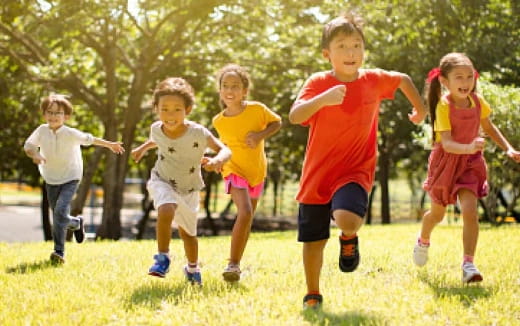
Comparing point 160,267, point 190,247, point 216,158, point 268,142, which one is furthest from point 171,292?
point 268,142

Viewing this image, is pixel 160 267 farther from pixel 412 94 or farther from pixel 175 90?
pixel 412 94

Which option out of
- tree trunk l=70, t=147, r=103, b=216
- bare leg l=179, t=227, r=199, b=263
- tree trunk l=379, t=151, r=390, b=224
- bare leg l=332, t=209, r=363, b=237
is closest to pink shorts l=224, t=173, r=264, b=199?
bare leg l=179, t=227, r=199, b=263

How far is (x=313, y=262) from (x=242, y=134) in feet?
5.96

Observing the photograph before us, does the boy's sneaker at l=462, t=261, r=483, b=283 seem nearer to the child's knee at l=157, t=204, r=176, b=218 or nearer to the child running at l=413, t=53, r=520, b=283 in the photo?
the child running at l=413, t=53, r=520, b=283

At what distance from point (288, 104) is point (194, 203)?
46.7 feet

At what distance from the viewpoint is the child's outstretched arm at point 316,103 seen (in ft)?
13.2

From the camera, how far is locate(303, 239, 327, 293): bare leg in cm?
454

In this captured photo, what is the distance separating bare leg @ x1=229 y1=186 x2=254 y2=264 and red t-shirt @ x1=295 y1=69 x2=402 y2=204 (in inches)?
52.6

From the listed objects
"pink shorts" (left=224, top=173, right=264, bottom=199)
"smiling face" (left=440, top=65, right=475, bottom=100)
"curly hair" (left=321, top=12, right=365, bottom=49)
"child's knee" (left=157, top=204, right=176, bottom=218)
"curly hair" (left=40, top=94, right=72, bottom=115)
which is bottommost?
"child's knee" (left=157, top=204, right=176, bottom=218)

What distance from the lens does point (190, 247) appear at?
5.69m

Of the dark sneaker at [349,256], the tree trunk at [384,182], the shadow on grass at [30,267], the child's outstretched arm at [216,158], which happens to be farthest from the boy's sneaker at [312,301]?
the tree trunk at [384,182]

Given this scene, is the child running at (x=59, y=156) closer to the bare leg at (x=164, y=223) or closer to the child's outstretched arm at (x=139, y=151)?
the child's outstretched arm at (x=139, y=151)

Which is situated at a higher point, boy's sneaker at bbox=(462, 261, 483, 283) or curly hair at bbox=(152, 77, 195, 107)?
curly hair at bbox=(152, 77, 195, 107)

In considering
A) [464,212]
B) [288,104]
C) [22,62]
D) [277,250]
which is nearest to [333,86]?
[464,212]
